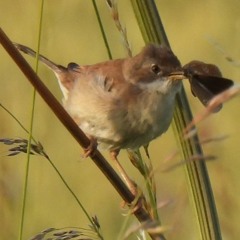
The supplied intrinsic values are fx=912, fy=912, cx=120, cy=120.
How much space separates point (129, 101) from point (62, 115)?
4.11 feet

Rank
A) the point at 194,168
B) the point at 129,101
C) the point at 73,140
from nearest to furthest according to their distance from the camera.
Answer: the point at 194,168 < the point at 129,101 < the point at 73,140

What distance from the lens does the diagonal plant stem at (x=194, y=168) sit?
8.55ft

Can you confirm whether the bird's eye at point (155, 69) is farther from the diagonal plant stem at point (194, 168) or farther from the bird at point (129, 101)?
the diagonal plant stem at point (194, 168)

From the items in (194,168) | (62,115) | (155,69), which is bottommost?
(194,168)

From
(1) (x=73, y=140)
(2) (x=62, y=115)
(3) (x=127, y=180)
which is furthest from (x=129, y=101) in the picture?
(1) (x=73, y=140)

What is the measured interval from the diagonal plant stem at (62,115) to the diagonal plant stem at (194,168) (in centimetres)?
17

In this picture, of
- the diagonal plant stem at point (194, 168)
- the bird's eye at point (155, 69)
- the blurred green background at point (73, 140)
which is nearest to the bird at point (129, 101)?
the bird's eye at point (155, 69)

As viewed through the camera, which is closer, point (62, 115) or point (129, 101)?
point (62, 115)

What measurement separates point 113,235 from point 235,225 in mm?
850

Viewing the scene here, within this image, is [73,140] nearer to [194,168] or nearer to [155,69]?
[155,69]

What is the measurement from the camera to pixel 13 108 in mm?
6617

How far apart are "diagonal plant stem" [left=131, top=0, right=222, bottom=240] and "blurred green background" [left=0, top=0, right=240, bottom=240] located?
1.24 metres

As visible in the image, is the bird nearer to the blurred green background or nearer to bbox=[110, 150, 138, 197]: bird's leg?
bbox=[110, 150, 138, 197]: bird's leg

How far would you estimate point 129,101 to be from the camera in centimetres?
390
